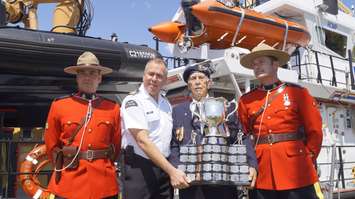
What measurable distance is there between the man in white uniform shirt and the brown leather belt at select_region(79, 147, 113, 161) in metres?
0.16

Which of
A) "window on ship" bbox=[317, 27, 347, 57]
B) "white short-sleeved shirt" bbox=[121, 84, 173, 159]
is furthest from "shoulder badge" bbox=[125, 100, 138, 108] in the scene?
"window on ship" bbox=[317, 27, 347, 57]

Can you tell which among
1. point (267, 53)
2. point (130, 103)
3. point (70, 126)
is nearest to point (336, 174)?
point (267, 53)

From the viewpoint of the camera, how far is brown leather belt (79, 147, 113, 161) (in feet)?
9.57

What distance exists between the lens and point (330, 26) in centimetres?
1000

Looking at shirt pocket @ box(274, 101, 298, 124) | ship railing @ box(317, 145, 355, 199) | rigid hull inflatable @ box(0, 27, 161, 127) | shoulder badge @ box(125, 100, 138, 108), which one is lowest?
ship railing @ box(317, 145, 355, 199)

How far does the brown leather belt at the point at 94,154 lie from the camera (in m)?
2.92

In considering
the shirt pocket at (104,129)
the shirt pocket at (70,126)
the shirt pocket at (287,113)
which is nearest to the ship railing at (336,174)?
the shirt pocket at (287,113)

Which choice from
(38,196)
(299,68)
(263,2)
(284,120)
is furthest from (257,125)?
(263,2)

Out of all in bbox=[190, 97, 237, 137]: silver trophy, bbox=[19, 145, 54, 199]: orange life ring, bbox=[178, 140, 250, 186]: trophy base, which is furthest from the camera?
bbox=[19, 145, 54, 199]: orange life ring

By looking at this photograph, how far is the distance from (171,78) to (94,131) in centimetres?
394

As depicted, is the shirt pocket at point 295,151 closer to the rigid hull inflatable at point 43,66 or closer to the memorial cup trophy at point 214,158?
the memorial cup trophy at point 214,158

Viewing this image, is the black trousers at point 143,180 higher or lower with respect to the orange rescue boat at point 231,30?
lower

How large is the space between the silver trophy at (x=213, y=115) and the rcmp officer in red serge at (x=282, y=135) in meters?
0.35

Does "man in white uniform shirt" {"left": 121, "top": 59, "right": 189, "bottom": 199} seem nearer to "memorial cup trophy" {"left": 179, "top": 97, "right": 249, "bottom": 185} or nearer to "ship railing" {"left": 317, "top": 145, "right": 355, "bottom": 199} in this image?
"memorial cup trophy" {"left": 179, "top": 97, "right": 249, "bottom": 185}
